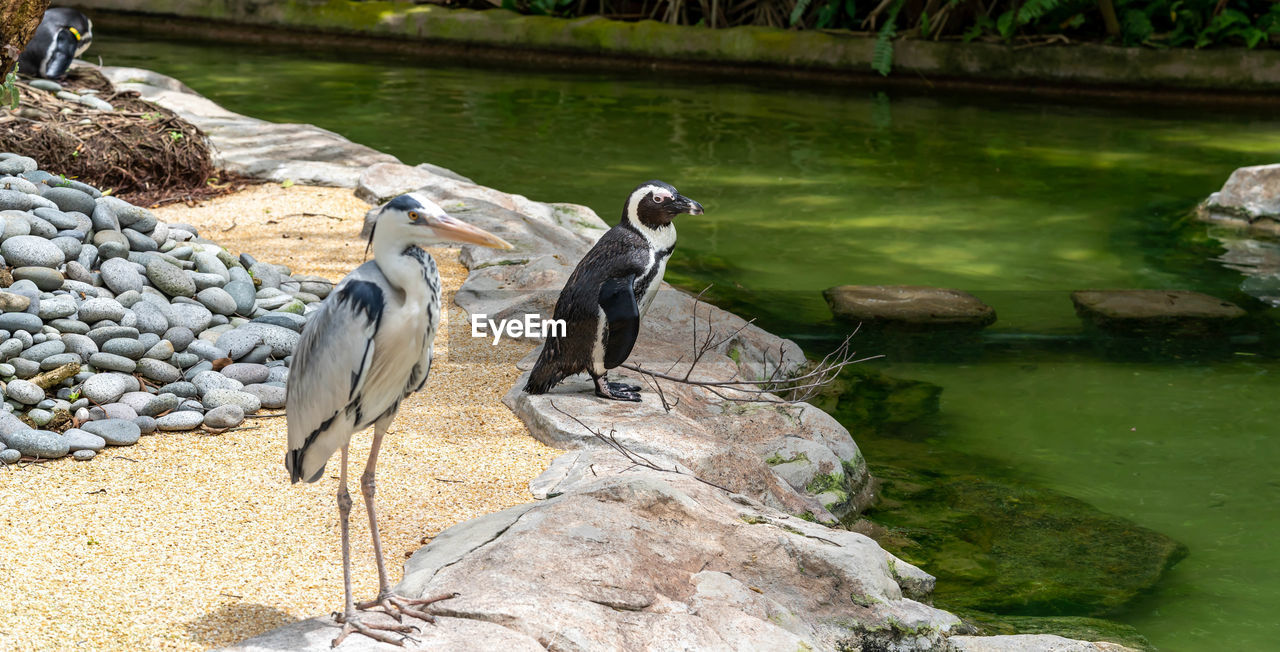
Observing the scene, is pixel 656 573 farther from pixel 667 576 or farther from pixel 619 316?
pixel 619 316

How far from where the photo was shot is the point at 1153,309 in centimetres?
656

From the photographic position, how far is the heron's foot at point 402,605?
2.74 metres

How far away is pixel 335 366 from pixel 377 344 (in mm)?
117

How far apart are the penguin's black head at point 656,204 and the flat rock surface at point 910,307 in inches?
93.0

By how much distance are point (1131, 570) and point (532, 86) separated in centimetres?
1067

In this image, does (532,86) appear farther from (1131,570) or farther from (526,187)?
(1131,570)

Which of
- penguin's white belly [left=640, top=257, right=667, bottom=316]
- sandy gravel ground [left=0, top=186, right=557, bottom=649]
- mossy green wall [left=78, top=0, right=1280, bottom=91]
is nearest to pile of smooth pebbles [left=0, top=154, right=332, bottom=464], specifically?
sandy gravel ground [left=0, top=186, right=557, bottom=649]

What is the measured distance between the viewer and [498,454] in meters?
4.05

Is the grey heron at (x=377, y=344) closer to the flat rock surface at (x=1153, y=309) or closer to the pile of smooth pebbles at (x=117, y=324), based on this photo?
the pile of smooth pebbles at (x=117, y=324)

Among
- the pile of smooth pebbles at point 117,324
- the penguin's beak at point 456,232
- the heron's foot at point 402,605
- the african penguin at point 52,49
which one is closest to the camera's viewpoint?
the penguin's beak at point 456,232

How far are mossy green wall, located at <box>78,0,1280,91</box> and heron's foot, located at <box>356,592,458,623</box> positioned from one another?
39.9 feet

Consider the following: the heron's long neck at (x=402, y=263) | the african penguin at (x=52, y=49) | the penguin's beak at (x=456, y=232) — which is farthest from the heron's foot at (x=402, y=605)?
the african penguin at (x=52, y=49)

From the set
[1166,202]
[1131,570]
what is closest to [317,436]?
[1131,570]

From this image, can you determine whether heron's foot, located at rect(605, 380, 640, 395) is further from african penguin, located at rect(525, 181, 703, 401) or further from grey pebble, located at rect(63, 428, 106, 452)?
grey pebble, located at rect(63, 428, 106, 452)
